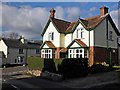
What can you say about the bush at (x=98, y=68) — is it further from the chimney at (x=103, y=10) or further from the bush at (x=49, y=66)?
the chimney at (x=103, y=10)

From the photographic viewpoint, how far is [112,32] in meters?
34.0

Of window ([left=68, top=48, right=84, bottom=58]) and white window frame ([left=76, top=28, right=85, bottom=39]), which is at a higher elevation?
white window frame ([left=76, top=28, right=85, bottom=39])

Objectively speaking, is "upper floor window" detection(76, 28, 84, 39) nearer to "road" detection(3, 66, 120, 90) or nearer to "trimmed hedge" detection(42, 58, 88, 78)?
"trimmed hedge" detection(42, 58, 88, 78)

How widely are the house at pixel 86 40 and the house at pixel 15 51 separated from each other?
19.7m

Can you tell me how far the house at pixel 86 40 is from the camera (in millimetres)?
31250

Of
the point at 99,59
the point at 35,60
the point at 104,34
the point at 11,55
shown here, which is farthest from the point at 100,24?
the point at 11,55

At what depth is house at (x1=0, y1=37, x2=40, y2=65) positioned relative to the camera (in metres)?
55.0

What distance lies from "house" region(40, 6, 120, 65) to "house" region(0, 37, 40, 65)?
64.8ft

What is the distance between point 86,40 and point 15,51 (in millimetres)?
29358

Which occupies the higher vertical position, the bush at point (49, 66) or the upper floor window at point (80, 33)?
the upper floor window at point (80, 33)

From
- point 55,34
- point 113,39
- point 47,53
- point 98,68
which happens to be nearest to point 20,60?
point 47,53

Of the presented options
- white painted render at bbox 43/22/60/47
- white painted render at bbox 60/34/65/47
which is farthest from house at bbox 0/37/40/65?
white painted render at bbox 60/34/65/47

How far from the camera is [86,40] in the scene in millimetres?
31781

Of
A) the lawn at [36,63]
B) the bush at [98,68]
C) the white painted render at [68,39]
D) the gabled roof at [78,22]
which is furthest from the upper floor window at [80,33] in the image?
the lawn at [36,63]
